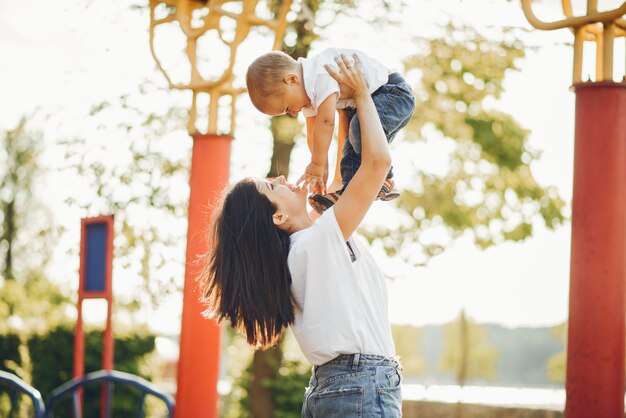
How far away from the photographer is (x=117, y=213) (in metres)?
9.48

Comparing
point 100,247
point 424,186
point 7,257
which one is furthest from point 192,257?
point 7,257

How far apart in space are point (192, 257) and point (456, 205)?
15.5ft

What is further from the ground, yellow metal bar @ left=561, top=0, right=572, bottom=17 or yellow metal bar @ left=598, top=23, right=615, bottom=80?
yellow metal bar @ left=561, top=0, right=572, bottom=17

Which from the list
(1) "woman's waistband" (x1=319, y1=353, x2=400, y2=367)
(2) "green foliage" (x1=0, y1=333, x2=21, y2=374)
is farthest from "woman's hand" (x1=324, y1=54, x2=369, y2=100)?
(2) "green foliage" (x1=0, y1=333, x2=21, y2=374)

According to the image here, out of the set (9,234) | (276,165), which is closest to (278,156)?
(276,165)

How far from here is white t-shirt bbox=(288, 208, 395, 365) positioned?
236 cm

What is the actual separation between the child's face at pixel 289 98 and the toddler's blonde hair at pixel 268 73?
2 cm

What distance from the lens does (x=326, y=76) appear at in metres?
2.71

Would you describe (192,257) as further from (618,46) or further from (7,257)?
(7,257)

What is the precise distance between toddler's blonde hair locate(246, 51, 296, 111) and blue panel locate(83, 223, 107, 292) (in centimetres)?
319

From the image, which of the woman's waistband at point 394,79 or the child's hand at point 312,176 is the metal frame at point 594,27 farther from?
the child's hand at point 312,176

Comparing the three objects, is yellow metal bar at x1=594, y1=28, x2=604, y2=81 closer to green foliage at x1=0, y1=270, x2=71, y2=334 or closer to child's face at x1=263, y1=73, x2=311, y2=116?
child's face at x1=263, y1=73, x2=311, y2=116

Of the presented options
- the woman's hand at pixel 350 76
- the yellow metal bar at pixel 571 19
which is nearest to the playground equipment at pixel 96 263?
the yellow metal bar at pixel 571 19

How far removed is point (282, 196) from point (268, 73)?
0.44 meters
